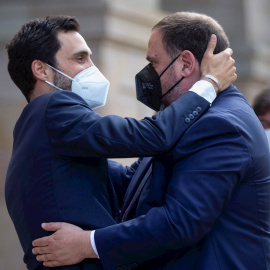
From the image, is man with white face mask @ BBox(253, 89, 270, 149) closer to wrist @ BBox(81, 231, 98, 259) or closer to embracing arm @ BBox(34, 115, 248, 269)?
embracing arm @ BBox(34, 115, 248, 269)

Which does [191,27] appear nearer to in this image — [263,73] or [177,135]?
[177,135]

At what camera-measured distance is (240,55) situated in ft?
30.8

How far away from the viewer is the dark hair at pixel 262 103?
187 inches

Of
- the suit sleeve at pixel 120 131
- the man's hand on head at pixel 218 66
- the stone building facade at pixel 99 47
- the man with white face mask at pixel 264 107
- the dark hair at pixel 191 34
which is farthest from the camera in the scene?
the stone building facade at pixel 99 47

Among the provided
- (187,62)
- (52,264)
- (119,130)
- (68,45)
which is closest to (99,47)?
(68,45)

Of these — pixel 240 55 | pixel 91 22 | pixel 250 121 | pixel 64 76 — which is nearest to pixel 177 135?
pixel 250 121

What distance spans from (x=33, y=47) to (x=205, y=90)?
0.96 metres

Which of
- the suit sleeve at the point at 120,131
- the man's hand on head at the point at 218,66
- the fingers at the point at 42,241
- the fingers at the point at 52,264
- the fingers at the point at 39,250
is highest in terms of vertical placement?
the man's hand on head at the point at 218,66

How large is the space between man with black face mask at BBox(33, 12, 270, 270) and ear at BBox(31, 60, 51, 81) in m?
0.76

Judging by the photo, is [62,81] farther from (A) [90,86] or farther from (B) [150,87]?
(B) [150,87]

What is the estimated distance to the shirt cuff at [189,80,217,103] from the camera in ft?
11.5

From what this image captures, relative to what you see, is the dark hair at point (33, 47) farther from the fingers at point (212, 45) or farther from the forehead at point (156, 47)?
the fingers at point (212, 45)

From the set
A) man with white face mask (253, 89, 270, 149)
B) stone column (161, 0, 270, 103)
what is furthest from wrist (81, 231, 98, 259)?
stone column (161, 0, 270, 103)

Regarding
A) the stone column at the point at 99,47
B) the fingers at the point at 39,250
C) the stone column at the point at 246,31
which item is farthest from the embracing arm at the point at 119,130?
the stone column at the point at 246,31
